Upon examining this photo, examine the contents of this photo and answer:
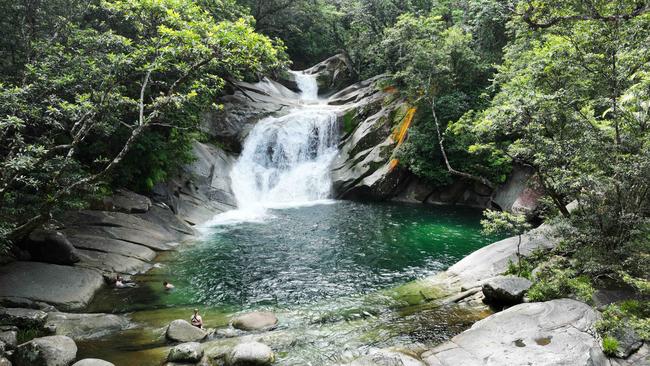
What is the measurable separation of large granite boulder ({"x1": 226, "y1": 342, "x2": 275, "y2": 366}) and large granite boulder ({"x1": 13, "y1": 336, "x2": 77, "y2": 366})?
3285 mm

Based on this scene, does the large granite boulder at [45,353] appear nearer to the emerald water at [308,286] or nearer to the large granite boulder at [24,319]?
the emerald water at [308,286]

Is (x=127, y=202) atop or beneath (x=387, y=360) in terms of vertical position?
atop

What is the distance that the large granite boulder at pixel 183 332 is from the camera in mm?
9156

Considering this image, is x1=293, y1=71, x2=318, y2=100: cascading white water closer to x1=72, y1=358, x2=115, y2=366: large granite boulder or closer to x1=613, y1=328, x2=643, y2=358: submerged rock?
x1=72, y1=358, x2=115, y2=366: large granite boulder

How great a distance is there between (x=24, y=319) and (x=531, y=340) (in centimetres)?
1127

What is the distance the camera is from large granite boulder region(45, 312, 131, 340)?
9258 millimetres

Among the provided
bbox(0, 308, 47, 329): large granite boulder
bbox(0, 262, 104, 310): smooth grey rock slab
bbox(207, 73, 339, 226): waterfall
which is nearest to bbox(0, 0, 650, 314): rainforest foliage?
bbox(0, 262, 104, 310): smooth grey rock slab

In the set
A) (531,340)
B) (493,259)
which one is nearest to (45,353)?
(531,340)

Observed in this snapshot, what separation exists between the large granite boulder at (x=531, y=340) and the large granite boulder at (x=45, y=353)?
748 cm

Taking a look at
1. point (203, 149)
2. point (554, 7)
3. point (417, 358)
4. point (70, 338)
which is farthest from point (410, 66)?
point (70, 338)

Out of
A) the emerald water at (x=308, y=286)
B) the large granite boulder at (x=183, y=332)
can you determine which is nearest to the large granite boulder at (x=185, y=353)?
the emerald water at (x=308, y=286)

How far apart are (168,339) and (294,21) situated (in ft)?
125

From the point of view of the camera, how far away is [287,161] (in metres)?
30.4

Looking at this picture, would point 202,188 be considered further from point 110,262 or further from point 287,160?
point 110,262
